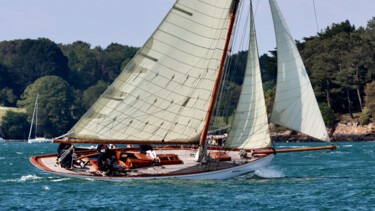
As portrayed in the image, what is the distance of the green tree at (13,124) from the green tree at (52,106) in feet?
11.5

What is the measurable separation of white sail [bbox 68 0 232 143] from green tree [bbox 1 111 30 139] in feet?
508

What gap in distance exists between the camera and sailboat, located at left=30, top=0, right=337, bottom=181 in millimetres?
35062

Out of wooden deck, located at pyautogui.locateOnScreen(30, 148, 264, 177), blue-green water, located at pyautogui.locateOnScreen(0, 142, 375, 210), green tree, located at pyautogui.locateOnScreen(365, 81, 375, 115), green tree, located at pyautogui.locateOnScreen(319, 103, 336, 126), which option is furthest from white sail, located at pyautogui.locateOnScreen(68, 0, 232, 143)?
green tree, located at pyautogui.locateOnScreen(319, 103, 336, 126)

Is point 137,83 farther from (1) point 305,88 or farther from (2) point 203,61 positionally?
(1) point 305,88

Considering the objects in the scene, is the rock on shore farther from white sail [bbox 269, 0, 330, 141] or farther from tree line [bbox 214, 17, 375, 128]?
white sail [bbox 269, 0, 330, 141]

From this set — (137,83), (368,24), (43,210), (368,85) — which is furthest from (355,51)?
(43,210)

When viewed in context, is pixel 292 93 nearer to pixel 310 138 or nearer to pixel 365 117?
pixel 365 117

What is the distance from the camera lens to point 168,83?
35625 millimetres

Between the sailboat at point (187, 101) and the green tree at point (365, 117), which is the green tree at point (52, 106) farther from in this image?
the sailboat at point (187, 101)

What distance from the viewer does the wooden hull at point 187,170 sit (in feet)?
117

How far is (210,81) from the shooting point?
121 feet

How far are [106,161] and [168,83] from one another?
5.38 meters

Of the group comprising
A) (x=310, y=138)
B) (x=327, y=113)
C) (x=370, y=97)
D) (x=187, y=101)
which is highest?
(x=370, y=97)

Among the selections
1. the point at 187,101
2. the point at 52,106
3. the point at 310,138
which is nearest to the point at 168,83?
the point at 187,101
